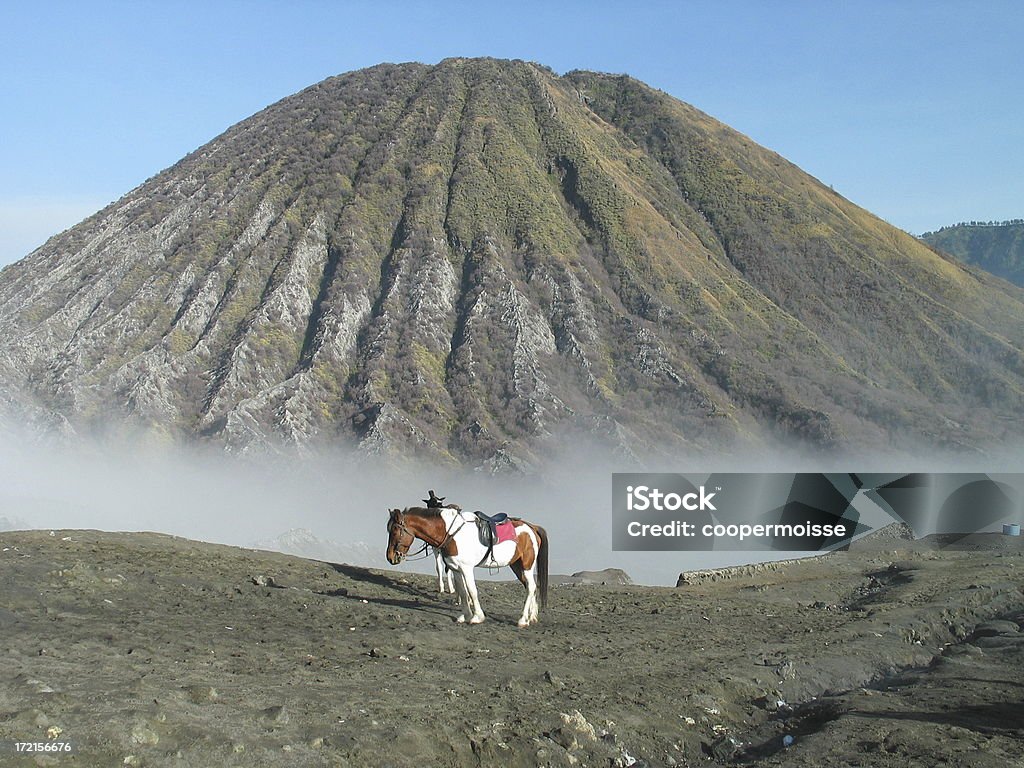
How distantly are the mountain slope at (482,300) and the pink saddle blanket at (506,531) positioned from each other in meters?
67.5

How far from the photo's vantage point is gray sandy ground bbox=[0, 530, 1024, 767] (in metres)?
10.1

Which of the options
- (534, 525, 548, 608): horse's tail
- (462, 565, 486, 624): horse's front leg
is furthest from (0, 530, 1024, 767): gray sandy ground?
(534, 525, 548, 608): horse's tail

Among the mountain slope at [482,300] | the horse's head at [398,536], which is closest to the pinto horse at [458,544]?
the horse's head at [398,536]

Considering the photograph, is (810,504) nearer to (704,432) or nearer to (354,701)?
(704,432)

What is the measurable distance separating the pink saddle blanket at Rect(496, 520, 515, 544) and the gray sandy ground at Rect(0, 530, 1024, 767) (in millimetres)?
1712

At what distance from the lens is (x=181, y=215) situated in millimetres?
110125

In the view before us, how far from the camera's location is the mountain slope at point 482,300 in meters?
90.4

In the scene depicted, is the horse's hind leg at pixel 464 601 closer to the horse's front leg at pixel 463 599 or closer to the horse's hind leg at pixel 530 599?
the horse's front leg at pixel 463 599

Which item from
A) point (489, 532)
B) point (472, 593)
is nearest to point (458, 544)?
point (489, 532)

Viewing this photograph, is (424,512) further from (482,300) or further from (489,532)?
(482,300)

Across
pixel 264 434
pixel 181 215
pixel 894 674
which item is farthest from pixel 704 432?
pixel 894 674

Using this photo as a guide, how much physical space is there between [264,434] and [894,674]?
73340 mm

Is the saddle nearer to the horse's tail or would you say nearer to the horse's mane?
the horse's mane

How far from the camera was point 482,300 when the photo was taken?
99.6m
